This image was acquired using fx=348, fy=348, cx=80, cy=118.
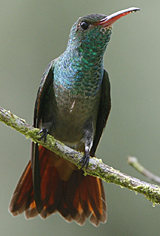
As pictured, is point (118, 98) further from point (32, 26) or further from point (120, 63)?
point (32, 26)

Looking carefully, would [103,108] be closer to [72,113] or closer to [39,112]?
[72,113]

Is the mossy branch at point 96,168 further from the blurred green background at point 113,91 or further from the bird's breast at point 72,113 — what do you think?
the blurred green background at point 113,91

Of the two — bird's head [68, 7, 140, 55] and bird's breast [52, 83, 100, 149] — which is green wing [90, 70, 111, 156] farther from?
bird's head [68, 7, 140, 55]

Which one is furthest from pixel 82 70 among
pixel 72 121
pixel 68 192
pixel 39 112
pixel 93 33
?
pixel 68 192

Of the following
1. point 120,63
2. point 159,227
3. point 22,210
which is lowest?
point 22,210

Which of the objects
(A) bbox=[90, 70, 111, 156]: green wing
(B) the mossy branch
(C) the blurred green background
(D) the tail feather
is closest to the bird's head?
(A) bbox=[90, 70, 111, 156]: green wing

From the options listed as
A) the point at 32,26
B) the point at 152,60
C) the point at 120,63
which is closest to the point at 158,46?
the point at 152,60
